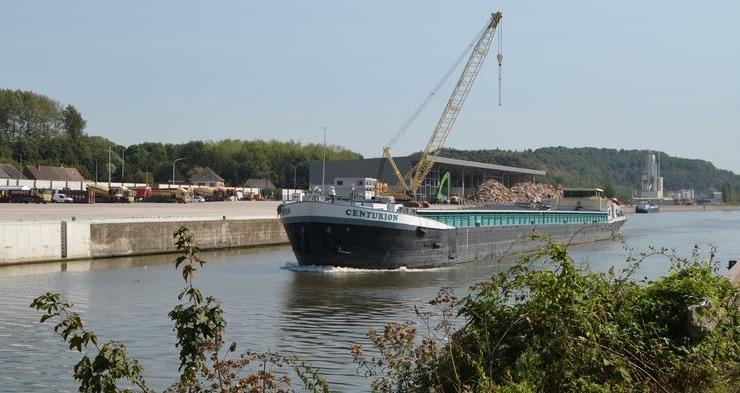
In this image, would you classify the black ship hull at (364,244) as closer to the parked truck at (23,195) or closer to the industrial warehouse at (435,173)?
the parked truck at (23,195)

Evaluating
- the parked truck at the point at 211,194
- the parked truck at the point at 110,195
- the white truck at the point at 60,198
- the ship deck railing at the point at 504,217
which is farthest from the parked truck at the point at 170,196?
the ship deck railing at the point at 504,217

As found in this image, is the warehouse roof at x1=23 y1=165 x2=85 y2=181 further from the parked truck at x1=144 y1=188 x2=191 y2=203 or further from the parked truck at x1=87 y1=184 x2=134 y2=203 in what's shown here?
the parked truck at x1=87 y1=184 x2=134 y2=203

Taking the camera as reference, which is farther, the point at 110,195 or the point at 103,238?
the point at 110,195

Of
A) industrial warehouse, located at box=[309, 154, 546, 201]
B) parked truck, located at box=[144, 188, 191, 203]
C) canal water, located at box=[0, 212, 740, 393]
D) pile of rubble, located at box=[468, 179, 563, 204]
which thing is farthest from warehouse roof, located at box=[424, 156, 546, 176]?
canal water, located at box=[0, 212, 740, 393]

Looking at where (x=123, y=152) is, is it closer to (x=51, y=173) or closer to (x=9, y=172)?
(x=51, y=173)

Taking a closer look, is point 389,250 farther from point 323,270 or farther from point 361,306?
point 361,306

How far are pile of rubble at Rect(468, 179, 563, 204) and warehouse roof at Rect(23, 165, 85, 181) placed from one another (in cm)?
5386

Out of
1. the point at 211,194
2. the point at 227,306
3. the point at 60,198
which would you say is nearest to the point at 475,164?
the point at 211,194

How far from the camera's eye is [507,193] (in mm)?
132000

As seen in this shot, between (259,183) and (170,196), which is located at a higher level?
(259,183)

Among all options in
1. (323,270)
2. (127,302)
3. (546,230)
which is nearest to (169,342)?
(127,302)

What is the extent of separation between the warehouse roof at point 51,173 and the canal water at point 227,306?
78.3 meters

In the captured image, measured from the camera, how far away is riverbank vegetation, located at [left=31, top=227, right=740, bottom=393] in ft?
27.1

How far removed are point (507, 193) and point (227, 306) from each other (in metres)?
109
